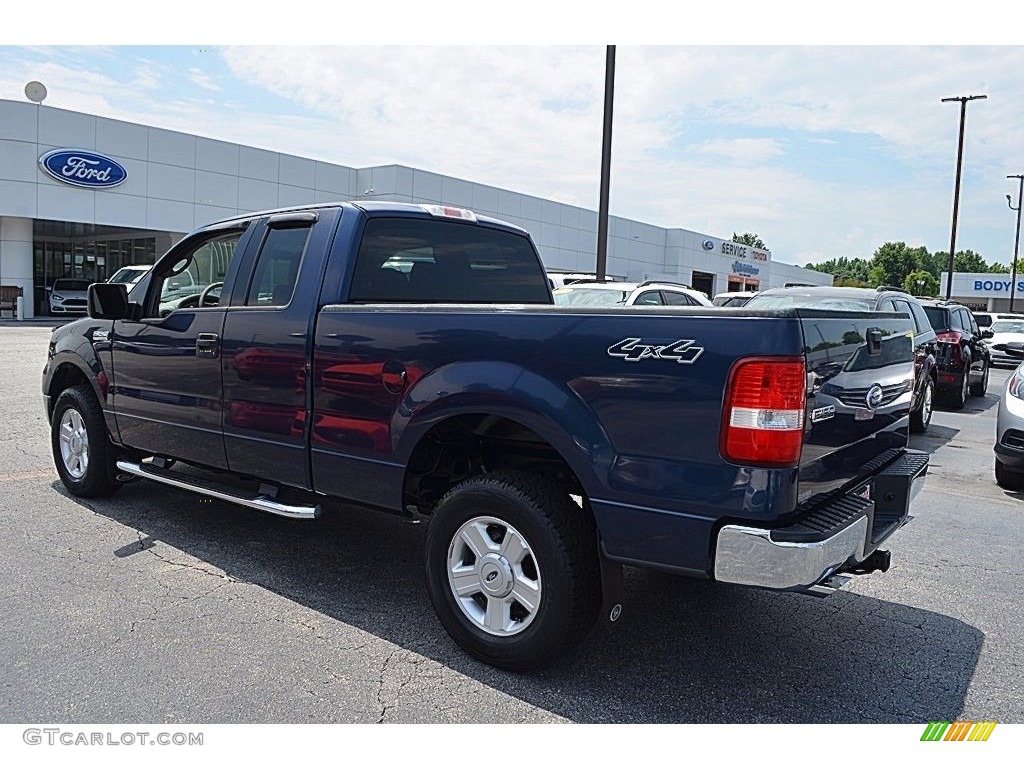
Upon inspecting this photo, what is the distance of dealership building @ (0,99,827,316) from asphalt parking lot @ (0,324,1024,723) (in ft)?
82.8

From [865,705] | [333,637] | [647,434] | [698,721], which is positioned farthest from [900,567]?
[333,637]

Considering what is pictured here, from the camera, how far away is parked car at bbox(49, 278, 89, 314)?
3017 cm

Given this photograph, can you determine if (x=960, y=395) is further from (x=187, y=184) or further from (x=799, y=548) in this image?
(x=187, y=184)

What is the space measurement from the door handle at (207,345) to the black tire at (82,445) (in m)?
1.47

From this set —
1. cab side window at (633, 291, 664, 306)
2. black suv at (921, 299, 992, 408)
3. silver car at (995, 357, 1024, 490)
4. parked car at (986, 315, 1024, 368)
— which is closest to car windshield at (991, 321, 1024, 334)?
parked car at (986, 315, 1024, 368)

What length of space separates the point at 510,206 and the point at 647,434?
39550 millimetres

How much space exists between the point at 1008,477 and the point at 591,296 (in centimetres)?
662

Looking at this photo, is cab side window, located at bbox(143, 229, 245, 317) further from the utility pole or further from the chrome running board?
the utility pole

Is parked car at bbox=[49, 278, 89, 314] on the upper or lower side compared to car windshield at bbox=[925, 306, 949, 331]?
lower

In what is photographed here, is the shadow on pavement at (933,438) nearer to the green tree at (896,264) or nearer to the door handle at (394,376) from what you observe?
the door handle at (394,376)

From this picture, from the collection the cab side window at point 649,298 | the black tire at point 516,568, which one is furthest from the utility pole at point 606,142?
the black tire at point 516,568

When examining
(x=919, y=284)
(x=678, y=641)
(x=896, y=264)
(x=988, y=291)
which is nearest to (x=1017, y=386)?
(x=678, y=641)

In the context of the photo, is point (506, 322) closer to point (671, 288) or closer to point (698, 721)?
point (698, 721)

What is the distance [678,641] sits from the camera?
3889mm
